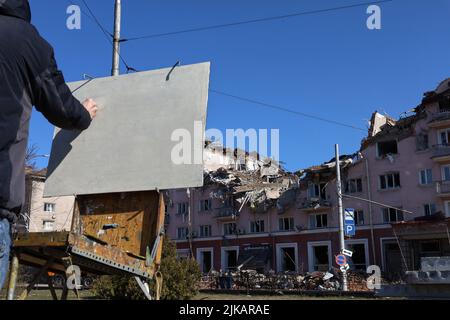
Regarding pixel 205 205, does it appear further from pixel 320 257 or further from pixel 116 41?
pixel 116 41

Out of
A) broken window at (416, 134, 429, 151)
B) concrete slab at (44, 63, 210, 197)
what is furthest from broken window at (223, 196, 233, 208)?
concrete slab at (44, 63, 210, 197)

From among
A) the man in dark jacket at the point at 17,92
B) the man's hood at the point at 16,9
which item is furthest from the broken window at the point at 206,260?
the man's hood at the point at 16,9

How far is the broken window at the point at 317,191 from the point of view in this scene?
162 ft

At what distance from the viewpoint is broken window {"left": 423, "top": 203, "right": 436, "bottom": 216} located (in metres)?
42.0

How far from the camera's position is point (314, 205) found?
4850cm

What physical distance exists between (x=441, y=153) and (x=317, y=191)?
1273 centimetres

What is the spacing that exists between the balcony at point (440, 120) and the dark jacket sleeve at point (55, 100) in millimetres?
43701

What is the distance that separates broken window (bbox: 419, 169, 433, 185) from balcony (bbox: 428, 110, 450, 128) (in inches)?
159

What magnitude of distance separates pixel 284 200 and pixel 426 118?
644 inches

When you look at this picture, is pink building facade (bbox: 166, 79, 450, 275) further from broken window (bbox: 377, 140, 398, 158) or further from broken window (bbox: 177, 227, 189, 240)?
broken window (bbox: 177, 227, 189, 240)

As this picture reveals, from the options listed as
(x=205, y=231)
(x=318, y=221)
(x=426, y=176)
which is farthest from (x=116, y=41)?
(x=205, y=231)

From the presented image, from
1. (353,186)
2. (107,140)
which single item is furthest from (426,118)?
(107,140)

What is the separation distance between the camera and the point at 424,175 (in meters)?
43.2
